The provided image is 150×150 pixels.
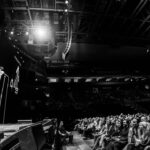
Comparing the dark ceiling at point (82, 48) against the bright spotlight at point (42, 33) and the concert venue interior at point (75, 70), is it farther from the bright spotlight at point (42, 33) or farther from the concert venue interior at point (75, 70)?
the bright spotlight at point (42, 33)

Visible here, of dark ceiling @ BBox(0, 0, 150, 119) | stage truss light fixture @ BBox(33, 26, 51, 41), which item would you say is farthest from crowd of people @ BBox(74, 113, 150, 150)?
stage truss light fixture @ BBox(33, 26, 51, 41)

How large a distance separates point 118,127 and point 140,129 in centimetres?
164

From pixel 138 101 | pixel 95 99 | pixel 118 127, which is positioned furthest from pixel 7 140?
pixel 138 101

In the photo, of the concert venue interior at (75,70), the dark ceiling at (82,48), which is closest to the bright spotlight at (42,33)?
the concert venue interior at (75,70)

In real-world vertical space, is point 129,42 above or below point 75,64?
above

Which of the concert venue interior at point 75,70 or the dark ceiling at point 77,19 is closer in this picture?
the concert venue interior at point 75,70

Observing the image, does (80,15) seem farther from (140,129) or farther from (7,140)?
(7,140)

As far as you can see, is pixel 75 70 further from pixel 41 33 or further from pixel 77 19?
pixel 41 33

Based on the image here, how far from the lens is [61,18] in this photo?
7453 mm

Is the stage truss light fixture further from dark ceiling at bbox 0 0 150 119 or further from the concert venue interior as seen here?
dark ceiling at bbox 0 0 150 119

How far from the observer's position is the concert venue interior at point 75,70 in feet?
18.6

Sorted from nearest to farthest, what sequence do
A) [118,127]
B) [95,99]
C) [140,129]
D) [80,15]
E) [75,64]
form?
[140,129] → [118,127] → [80,15] → [75,64] → [95,99]

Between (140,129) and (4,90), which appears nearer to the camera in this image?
(140,129)

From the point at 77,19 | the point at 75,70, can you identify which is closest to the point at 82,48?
the point at 75,70
